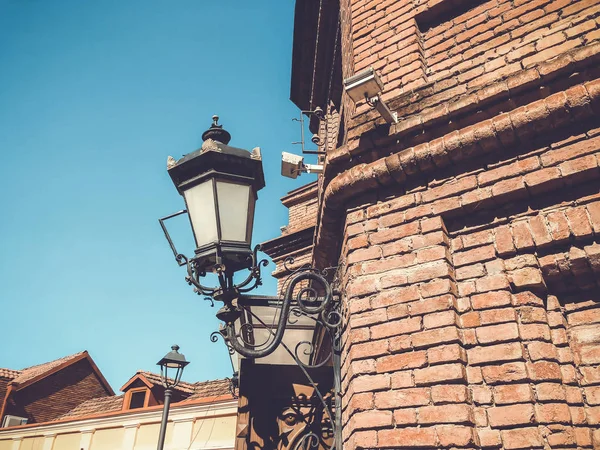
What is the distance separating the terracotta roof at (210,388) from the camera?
15388 millimetres

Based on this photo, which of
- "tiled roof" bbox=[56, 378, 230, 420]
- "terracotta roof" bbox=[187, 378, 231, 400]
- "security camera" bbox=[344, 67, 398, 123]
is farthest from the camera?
"tiled roof" bbox=[56, 378, 230, 420]

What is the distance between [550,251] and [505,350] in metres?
0.61

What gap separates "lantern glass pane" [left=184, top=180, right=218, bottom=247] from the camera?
3.17 metres

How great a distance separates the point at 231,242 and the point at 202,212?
0.34m

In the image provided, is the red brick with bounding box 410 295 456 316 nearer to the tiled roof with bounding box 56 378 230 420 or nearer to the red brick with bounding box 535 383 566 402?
the red brick with bounding box 535 383 566 402

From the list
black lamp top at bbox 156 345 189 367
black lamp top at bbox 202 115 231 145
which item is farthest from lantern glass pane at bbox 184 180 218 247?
black lamp top at bbox 156 345 189 367

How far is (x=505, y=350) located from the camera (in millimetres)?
2279

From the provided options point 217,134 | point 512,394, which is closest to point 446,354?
point 512,394

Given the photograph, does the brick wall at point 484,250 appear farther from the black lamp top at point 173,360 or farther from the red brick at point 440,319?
the black lamp top at point 173,360

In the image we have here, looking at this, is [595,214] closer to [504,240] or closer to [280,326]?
[504,240]

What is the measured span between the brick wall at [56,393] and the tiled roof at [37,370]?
0.39 m

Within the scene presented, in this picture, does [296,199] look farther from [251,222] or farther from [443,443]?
[443,443]

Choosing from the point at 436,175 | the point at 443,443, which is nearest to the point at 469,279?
the point at 436,175

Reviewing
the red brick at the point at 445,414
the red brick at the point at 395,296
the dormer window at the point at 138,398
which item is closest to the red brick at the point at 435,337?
the red brick at the point at 395,296
